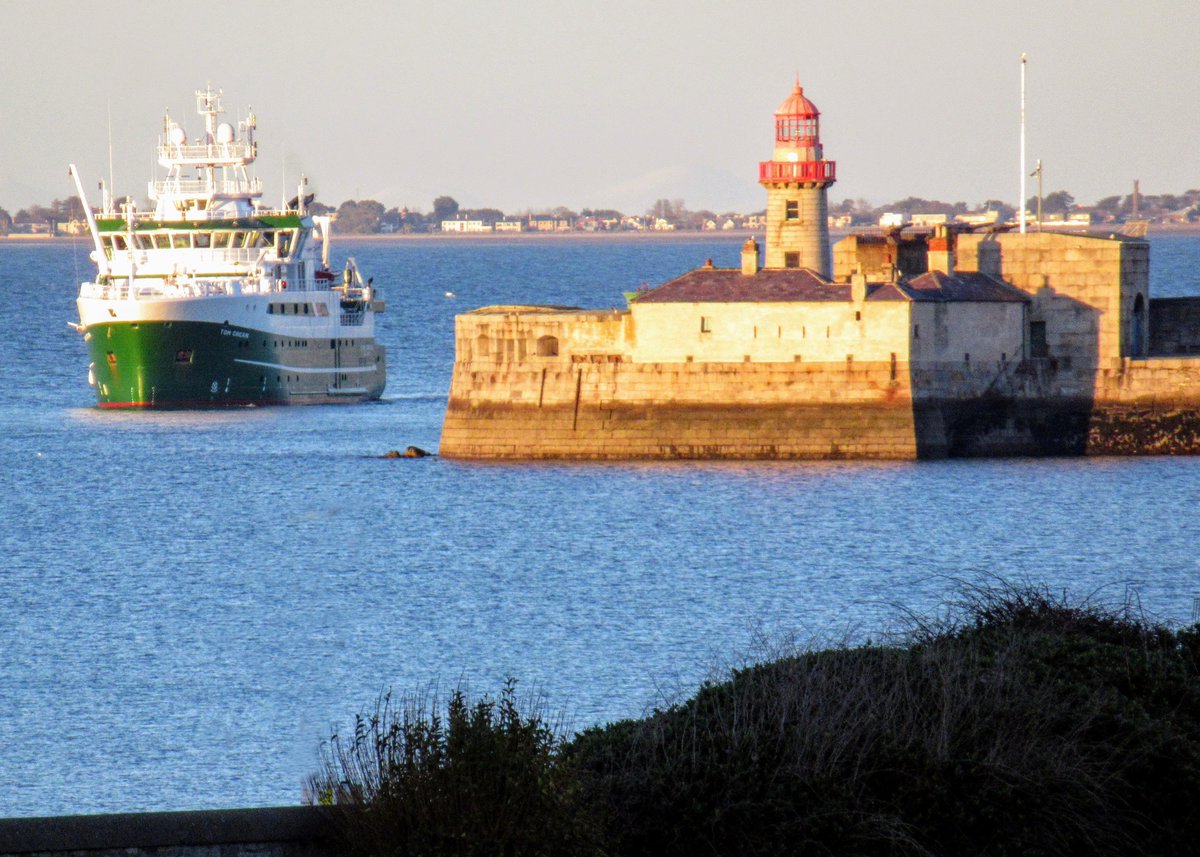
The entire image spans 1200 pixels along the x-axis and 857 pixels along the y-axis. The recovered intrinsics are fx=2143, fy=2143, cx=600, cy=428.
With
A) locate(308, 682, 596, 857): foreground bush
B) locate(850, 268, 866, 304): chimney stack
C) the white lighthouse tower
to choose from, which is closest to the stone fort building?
locate(850, 268, 866, 304): chimney stack

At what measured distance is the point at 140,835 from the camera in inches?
470

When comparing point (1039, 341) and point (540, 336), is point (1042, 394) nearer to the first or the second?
point (1039, 341)

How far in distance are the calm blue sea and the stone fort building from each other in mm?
810

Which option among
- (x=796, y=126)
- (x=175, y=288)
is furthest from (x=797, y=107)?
(x=175, y=288)

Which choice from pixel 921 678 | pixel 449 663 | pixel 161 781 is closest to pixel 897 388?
pixel 449 663

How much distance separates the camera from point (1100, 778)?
1384 cm

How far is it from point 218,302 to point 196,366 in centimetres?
218

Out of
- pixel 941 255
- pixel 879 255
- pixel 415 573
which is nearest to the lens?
pixel 415 573

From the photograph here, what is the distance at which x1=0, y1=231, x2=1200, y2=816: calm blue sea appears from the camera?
2217 centimetres

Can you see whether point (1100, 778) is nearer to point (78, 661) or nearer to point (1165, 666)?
point (1165, 666)

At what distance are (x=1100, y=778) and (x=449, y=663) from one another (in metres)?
12.7

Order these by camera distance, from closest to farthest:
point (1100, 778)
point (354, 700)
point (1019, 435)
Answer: point (1100, 778) → point (354, 700) → point (1019, 435)

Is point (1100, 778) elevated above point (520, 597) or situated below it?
above

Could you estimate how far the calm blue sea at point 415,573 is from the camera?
22.2 metres
